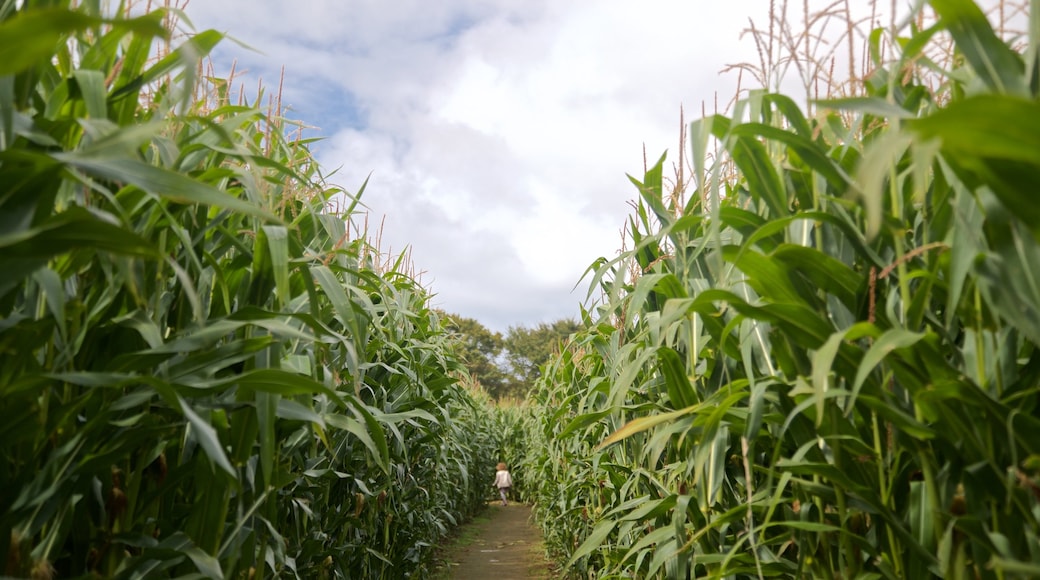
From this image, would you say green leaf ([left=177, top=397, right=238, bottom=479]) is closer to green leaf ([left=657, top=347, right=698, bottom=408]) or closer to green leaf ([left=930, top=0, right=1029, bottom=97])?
green leaf ([left=657, top=347, right=698, bottom=408])

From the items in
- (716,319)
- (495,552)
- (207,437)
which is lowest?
(495,552)

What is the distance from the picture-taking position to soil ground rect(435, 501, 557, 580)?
7.99 m

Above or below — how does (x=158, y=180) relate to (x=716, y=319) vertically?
above

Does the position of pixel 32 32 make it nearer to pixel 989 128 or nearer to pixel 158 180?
pixel 158 180

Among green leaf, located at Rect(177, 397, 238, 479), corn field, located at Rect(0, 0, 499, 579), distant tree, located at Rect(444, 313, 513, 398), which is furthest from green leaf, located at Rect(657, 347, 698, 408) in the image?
distant tree, located at Rect(444, 313, 513, 398)

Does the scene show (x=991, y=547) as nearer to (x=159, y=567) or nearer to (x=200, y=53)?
(x=159, y=567)

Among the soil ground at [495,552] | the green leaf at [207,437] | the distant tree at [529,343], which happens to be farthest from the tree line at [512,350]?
the green leaf at [207,437]

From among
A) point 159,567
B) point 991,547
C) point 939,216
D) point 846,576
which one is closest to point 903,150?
point 939,216

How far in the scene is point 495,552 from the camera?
969cm

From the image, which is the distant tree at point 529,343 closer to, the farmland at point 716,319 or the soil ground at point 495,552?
the soil ground at point 495,552

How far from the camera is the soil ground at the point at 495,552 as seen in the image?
7.99 meters

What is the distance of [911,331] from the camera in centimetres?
142

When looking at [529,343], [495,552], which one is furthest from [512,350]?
[495,552]

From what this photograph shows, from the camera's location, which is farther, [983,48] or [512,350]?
[512,350]
